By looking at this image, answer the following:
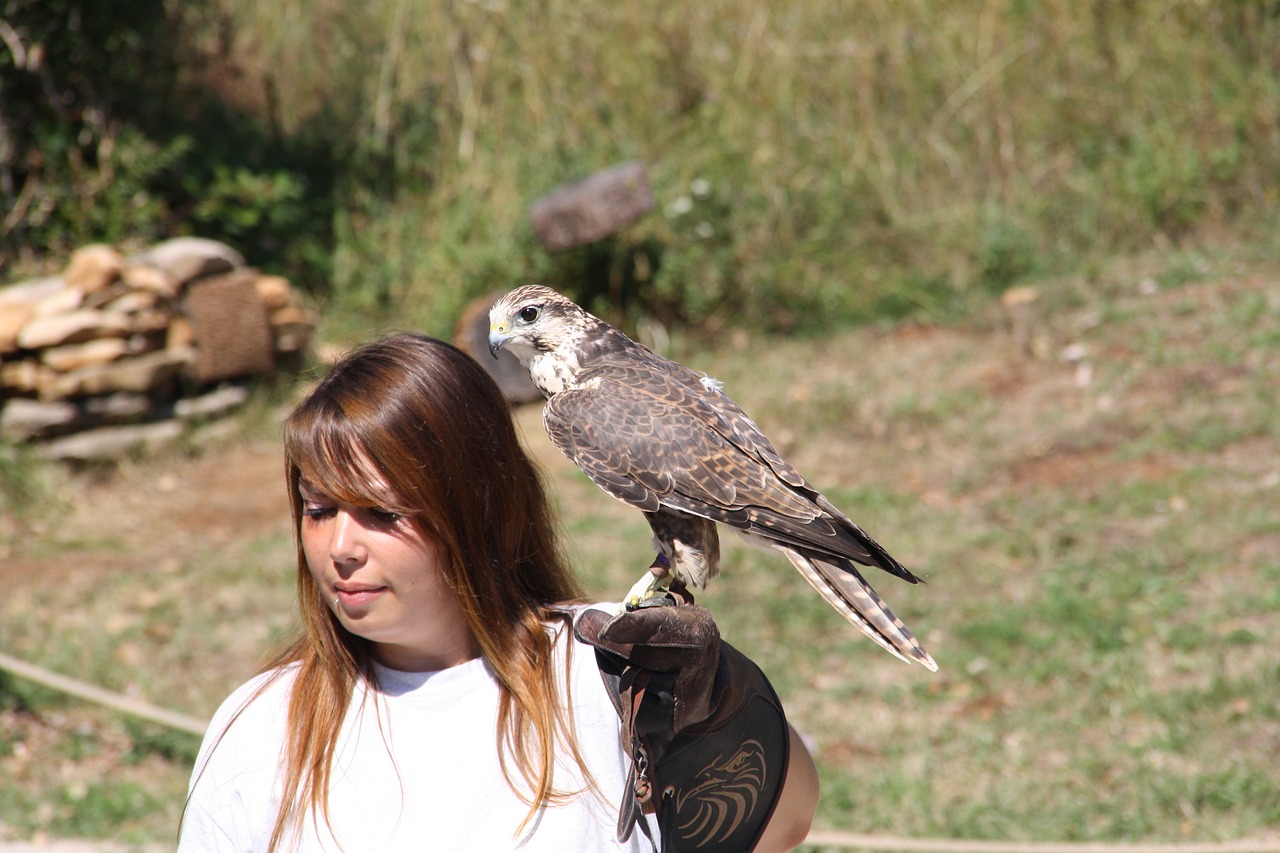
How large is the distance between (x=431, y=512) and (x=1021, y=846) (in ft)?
7.47

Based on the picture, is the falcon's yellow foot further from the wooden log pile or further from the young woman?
the wooden log pile

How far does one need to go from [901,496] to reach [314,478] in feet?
13.8

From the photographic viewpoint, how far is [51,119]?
23.6ft

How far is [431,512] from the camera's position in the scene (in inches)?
68.5

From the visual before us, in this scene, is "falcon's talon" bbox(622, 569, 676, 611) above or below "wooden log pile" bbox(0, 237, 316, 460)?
above

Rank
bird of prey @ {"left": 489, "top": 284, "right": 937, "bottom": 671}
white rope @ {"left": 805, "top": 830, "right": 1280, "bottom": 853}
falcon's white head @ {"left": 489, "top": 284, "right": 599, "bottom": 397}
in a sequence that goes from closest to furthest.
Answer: bird of prey @ {"left": 489, "top": 284, "right": 937, "bottom": 671}
falcon's white head @ {"left": 489, "top": 284, "right": 599, "bottom": 397}
white rope @ {"left": 805, "top": 830, "right": 1280, "bottom": 853}

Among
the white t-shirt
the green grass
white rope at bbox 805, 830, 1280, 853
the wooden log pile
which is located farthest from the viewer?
the wooden log pile

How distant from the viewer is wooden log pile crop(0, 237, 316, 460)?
6148 mm

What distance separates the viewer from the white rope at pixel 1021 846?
3111mm

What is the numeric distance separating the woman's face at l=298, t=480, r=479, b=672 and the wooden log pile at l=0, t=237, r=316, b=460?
5.01m

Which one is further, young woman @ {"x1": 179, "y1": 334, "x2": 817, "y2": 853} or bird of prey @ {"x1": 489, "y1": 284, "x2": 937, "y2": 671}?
bird of prey @ {"x1": 489, "y1": 284, "x2": 937, "y2": 671}

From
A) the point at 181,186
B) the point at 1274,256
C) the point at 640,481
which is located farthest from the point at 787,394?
the point at 640,481

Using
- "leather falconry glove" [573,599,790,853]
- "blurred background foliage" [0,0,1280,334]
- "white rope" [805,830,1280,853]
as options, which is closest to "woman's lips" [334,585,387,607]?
"leather falconry glove" [573,599,790,853]

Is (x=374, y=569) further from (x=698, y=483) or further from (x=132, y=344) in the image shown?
(x=132, y=344)
